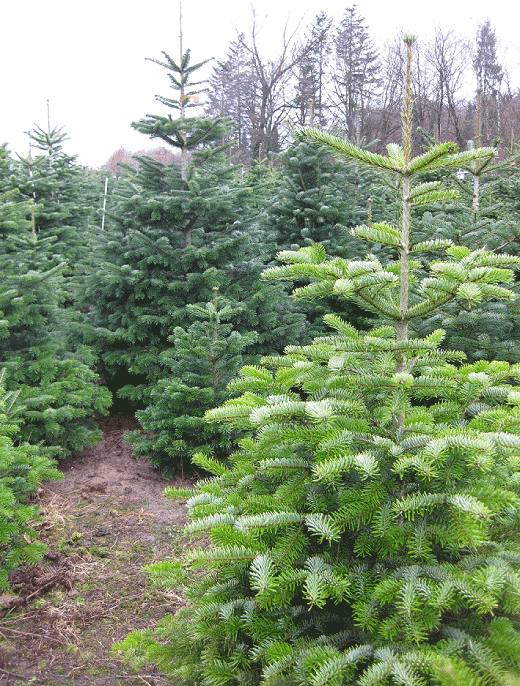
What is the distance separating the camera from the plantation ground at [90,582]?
9.00 ft

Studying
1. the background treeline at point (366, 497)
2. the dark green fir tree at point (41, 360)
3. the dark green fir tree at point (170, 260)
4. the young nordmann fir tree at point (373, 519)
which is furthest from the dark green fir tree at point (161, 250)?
the young nordmann fir tree at point (373, 519)

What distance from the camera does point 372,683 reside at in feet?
4.37

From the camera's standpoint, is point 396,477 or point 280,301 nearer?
point 396,477

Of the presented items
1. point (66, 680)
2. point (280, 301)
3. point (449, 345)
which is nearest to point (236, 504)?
point (66, 680)

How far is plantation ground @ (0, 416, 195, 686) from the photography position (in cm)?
274

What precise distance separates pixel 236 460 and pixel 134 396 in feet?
11.6

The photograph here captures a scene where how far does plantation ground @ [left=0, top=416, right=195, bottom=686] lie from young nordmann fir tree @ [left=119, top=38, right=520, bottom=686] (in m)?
0.89

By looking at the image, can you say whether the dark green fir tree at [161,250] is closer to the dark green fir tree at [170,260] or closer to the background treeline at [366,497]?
the dark green fir tree at [170,260]

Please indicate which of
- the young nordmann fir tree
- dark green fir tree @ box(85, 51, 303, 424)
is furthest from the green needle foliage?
dark green fir tree @ box(85, 51, 303, 424)

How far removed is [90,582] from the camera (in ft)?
11.6

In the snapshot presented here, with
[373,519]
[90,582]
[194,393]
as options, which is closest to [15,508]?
[90,582]

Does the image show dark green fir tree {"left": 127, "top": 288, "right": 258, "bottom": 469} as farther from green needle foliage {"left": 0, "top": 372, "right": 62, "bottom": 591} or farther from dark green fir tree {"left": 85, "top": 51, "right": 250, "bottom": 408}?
green needle foliage {"left": 0, "top": 372, "right": 62, "bottom": 591}

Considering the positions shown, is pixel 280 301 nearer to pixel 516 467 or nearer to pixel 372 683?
pixel 516 467

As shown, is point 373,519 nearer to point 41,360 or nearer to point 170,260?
point 41,360
